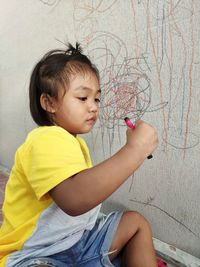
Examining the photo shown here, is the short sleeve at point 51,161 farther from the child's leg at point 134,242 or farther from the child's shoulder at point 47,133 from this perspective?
the child's leg at point 134,242

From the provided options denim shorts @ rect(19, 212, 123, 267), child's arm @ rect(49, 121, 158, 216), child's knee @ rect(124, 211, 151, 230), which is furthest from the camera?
child's knee @ rect(124, 211, 151, 230)

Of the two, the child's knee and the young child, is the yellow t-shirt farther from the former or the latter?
the child's knee

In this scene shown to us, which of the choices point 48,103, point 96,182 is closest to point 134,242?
point 96,182

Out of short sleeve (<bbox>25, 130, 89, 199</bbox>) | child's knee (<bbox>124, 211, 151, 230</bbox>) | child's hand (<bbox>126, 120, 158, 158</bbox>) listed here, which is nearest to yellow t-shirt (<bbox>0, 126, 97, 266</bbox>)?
short sleeve (<bbox>25, 130, 89, 199</bbox>)

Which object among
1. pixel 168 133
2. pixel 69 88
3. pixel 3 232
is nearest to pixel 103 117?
pixel 168 133

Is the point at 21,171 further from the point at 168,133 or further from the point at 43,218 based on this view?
the point at 168,133

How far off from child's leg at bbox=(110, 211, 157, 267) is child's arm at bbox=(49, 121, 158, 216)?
36 centimetres

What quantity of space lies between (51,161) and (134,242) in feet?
1.52

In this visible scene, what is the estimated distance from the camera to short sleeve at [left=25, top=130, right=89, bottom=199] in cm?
73

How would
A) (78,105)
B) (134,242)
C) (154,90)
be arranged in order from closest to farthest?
1. (78,105)
2. (134,242)
3. (154,90)

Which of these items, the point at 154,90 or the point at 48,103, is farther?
the point at 154,90

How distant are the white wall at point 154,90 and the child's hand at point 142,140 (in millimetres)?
404

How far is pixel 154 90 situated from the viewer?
1242mm

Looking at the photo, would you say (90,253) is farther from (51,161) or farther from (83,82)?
(83,82)
